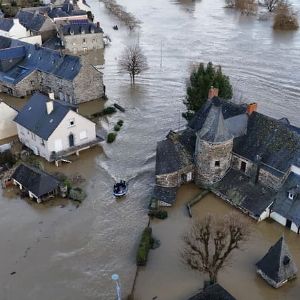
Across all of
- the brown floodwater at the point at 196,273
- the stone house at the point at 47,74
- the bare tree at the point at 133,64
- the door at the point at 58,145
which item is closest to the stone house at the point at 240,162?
the brown floodwater at the point at 196,273

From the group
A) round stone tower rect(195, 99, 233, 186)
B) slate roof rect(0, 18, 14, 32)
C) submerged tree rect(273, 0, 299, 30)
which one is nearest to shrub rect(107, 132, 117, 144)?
round stone tower rect(195, 99, 233, 186)

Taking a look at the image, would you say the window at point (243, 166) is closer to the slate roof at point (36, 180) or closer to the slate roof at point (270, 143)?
the slate roof at point (270, 143)

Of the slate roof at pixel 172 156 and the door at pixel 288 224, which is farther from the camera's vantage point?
the slate roof at pixel 172 156

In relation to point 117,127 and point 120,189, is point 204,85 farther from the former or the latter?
point 120,189

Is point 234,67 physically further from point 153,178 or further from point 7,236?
point 7,236

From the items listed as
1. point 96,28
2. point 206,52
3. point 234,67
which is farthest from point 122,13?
point 234,67

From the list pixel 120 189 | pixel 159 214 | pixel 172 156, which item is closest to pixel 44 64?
pixel 120 189
